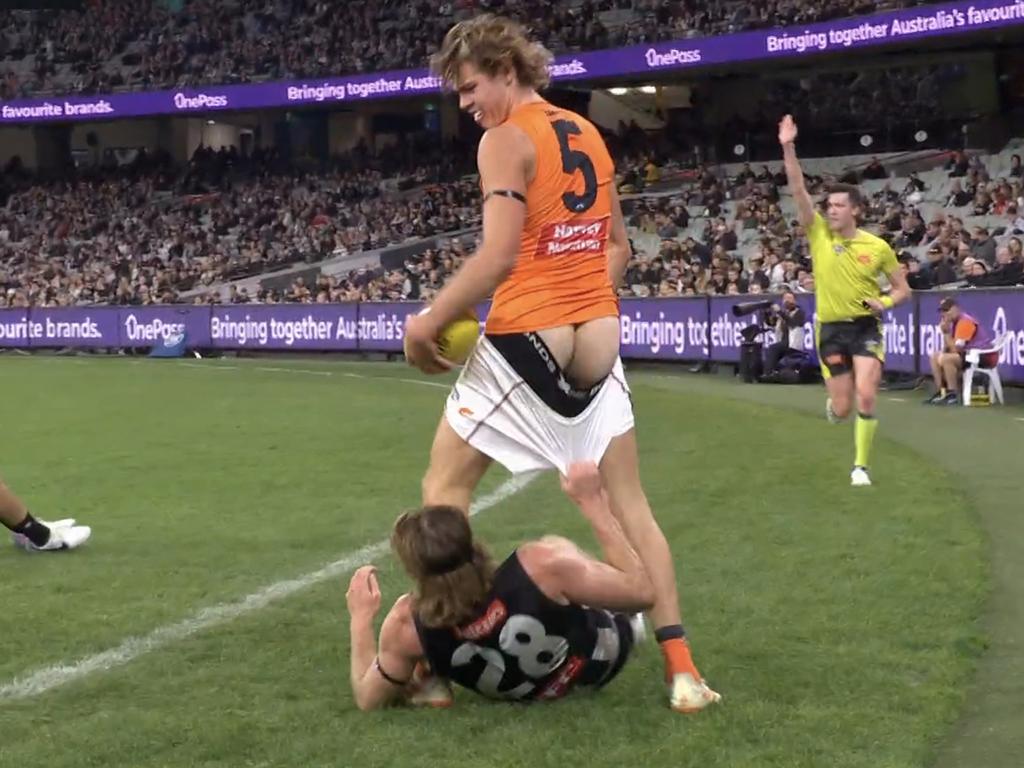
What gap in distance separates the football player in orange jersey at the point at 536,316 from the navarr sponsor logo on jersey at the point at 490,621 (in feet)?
1.27

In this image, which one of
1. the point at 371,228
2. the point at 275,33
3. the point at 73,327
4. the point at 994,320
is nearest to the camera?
the point at 994,320

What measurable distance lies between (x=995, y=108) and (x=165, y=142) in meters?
30.1

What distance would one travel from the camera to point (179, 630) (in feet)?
19.9

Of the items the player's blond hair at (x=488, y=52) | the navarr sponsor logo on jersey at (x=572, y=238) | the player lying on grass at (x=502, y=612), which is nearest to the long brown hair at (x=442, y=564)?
the player lying on grass at (x=502, y=612)

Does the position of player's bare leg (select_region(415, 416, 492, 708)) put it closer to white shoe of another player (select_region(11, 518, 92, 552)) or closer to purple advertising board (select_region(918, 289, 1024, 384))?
white shoe of another player (select_region(11, 518, 92, 552))

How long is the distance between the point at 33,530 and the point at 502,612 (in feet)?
13.8

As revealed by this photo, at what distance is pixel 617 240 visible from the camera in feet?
16.9

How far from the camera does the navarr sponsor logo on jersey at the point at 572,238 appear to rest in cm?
464

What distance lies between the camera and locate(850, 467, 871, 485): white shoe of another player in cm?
997

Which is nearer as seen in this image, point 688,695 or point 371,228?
point 688,695

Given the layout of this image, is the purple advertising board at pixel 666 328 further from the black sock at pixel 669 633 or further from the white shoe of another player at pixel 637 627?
the black sock at pixel 669 633

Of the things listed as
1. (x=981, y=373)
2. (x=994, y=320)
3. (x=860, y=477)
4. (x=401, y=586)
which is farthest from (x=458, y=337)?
(x=994, y=320)

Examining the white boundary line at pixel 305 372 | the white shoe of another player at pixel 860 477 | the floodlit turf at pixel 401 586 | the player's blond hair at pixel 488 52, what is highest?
the player's blond hair at pixel 488 52

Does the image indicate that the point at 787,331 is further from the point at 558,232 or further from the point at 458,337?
the point at 458,337
